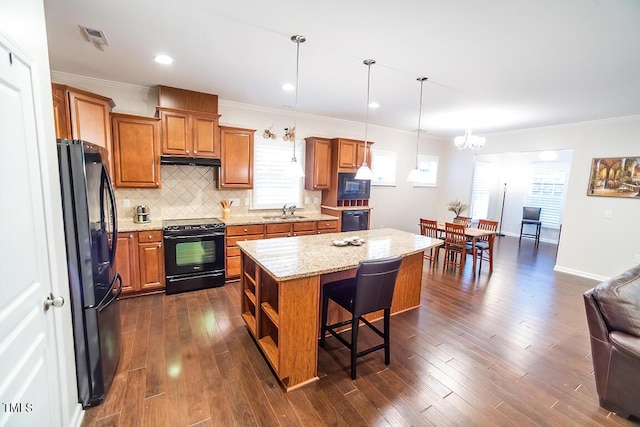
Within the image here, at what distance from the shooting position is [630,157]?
4.33 meters

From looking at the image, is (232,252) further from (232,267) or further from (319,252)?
(319,252)

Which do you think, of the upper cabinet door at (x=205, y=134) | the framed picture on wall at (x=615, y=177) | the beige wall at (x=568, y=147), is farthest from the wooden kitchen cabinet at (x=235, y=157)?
the framed picture on wall at (x=615, y=177)

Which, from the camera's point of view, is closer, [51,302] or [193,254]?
[51,302]

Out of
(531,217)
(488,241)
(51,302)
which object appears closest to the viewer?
(51,302)

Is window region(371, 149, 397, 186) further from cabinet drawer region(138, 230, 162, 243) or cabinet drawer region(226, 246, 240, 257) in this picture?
cabinet drawer region(138, 230, 162, 243)

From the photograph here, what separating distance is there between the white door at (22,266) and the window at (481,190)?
8276 mm

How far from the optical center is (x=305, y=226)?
15.2 ft

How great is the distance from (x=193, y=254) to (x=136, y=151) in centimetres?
147

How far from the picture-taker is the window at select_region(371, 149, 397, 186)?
20.3 ft

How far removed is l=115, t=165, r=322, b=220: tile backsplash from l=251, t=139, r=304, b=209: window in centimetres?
39

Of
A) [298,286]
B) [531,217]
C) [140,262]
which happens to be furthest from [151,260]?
[531,217]

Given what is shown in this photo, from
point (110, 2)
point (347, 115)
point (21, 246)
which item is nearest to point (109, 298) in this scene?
point (21, 246)

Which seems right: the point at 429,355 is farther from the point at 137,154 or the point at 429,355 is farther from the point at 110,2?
the point at 137,154

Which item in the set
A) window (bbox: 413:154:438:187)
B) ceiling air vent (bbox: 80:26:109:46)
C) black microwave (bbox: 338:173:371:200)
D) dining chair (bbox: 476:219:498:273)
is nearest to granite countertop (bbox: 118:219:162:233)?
ceiling air vent (bbox: 80:26:109:46)
